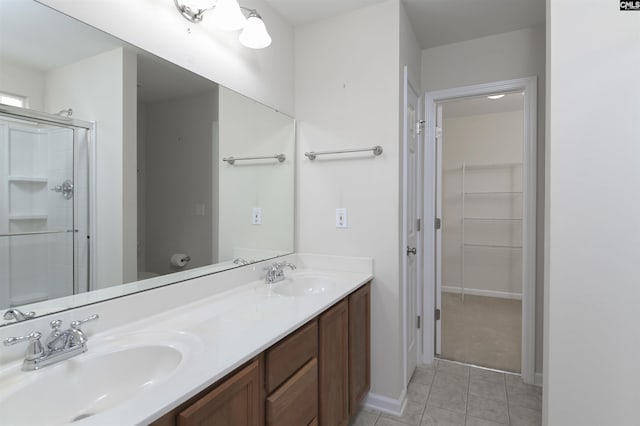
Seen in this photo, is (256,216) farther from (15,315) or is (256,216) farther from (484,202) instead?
(484,202)

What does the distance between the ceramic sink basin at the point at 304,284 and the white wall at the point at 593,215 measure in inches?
45.1

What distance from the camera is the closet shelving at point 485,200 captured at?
4.12 m

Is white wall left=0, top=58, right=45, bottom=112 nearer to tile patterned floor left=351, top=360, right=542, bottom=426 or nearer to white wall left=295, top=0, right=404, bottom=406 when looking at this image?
white wall left=295, top=0, right=404, bottom=406

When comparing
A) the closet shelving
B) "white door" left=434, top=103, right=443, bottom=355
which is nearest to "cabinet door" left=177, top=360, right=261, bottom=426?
"white door" left=434, top=103, right=443, bottom=355

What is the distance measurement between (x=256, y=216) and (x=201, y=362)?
1128mm

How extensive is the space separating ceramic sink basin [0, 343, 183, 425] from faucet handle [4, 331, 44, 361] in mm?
44

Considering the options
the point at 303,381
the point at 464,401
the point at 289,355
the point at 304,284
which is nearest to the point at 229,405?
the point at 289,355

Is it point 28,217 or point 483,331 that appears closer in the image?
point 28,217

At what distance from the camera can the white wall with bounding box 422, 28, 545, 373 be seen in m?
2.19

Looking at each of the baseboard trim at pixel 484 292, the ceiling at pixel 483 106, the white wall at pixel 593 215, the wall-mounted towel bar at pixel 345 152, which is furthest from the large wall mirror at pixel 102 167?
the baseboard trim at pixel 484 292

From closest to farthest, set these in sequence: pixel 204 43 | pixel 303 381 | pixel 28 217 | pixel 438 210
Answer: pixel 28 217, pixel 303 381, pixel 204 43, pixel 438 210

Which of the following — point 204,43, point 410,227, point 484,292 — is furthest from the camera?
point 484,292

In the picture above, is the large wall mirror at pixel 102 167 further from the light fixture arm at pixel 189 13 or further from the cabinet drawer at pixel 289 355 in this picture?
the cabinet drawer at pixel 289 355

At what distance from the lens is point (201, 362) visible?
86 cm
